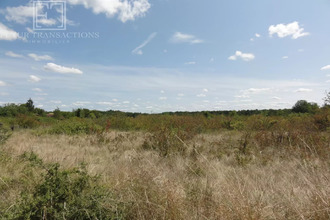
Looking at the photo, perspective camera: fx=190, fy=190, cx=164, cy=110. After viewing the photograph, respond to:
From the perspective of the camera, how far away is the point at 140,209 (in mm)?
1717

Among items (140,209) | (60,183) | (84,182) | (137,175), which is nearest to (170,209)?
(140,209)

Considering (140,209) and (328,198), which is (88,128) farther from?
(328,198)

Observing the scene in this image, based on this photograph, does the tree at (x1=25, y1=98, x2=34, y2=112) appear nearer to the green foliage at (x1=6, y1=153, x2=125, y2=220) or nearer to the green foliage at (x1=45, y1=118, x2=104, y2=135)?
the green foliage at (x1=45, y1=118, x2=104, y2=135)

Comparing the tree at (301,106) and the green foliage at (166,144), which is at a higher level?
the tree at (301,106)

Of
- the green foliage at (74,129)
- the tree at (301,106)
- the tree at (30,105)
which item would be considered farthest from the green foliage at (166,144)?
the tree at (30,105)

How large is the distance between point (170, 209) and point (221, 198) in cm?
55

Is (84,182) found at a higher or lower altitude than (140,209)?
higher

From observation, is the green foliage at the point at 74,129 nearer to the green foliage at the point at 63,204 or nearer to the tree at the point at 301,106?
the green foliage at the point at 63,204

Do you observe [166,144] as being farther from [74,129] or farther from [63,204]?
[74,129]

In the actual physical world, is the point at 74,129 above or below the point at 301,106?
below

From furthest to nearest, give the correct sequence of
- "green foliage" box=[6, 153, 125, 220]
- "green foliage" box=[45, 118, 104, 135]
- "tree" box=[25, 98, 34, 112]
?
"tree" box=[25, 98, 34, 112]
"green foliage" box=[45, 118, 104, 135]
"green foliage" box=[6, 153, 125, 220]

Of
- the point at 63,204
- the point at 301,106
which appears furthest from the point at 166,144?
the point at 301,106

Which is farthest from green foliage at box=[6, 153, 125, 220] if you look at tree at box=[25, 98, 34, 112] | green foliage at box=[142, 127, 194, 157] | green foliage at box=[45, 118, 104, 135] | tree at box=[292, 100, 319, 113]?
tree at box=[25, 98, 34, 112]

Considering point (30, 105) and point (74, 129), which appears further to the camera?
point (30, 105)
